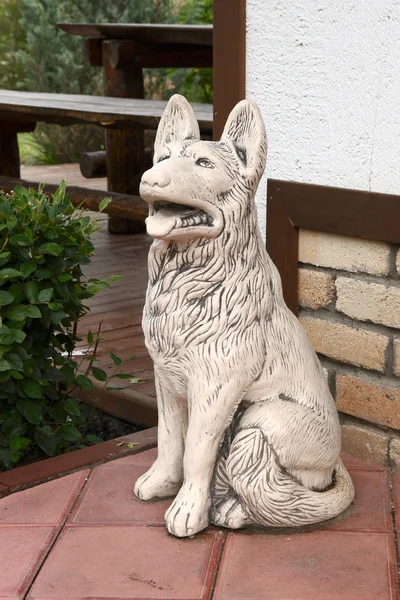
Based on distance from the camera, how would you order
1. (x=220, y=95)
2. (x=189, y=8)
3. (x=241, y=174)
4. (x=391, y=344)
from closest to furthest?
(x=241, y=174) < (x=391, y=344) < (x=220, y=95) < (x=189, y=8)

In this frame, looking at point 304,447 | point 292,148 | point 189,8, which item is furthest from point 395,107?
point 189,8

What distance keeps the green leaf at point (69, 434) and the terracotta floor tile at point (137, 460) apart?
0.30m

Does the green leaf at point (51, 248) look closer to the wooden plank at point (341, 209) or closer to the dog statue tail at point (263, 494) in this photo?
the wooden plank at point (341, 209)

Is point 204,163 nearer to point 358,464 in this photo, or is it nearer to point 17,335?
point 17,335

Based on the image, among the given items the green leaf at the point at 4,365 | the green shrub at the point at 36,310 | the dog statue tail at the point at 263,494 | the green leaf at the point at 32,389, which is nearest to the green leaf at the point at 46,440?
the green shrub at the point at 36,310

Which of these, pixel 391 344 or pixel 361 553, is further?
pixel 391 344

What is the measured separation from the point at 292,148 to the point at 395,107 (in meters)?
0.49

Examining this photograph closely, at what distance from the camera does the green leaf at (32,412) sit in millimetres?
3447

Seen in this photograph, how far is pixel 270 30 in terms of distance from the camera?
3389 mm

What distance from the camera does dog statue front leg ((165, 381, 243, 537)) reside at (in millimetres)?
2666

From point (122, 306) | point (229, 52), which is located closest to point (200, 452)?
Answer: point (229, 52)

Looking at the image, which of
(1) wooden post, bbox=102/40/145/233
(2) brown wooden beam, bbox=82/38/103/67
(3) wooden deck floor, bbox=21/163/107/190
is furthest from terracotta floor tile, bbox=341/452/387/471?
(3) wooden deck floor, bbox=21/163/107/190

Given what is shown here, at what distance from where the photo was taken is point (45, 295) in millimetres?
3320

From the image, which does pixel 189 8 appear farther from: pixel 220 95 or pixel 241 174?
pixel 241 174
